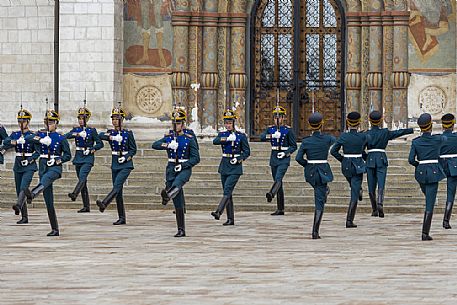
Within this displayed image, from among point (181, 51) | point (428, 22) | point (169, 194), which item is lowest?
point (169, 194)

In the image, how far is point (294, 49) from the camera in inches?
1178

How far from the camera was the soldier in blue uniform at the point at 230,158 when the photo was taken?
→ 20.8 metres

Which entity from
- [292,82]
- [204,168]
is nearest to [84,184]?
[204,168]

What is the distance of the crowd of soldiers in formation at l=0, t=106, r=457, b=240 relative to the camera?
60.4 ft

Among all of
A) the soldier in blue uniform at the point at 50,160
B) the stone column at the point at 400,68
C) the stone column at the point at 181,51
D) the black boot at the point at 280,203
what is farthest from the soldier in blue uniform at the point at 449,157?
the stone column at the point at 181,51

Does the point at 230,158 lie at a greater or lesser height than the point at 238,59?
lesser

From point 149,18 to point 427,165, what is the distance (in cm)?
A: 1294

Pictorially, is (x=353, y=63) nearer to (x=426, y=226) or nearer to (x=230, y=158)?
(x=230, y=158)

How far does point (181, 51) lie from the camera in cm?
2958

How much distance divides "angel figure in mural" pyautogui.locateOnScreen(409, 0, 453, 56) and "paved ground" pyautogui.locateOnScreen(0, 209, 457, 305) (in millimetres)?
8646

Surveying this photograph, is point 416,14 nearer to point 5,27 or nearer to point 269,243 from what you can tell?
point 5,27

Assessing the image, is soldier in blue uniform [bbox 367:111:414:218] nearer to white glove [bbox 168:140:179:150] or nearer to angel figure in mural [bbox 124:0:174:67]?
white glove [bbox 168:140:179:150]

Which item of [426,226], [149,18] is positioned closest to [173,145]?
[426,226]

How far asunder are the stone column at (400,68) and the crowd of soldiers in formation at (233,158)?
21.7 feet
